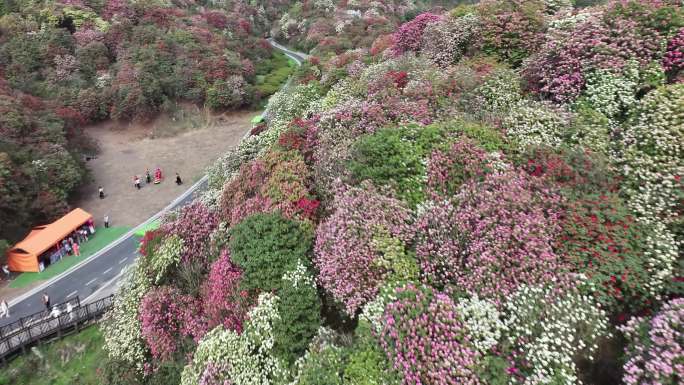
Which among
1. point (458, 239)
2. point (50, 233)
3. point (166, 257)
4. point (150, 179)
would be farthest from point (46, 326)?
point (458, 239)

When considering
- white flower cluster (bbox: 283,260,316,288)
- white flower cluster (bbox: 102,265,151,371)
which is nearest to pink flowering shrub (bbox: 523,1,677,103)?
white flower cluster (bbox: 283,260,316,288)

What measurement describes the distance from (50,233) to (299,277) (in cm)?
2108

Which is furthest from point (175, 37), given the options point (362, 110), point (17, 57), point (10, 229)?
point (362, 110)

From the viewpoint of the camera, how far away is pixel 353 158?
10836 millimetres

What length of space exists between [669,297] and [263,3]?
84.7m

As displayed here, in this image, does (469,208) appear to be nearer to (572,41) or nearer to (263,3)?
(572,41)

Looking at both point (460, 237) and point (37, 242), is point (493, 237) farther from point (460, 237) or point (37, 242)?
point (37, 242)

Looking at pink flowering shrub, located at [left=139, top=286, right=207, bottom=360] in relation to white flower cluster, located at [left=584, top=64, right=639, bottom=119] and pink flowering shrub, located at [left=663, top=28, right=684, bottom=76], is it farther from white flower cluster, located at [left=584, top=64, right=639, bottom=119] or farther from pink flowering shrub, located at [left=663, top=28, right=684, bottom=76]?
pink flowering shrub, located at [left=663, top=28, right=684, bottom=76]

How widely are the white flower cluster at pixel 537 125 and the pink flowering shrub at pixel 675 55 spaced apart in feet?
10.1

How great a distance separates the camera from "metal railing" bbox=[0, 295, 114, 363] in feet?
52.2

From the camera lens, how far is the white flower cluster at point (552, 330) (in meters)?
6.00

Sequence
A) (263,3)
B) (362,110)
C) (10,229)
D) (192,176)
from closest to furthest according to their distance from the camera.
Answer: (362,110), (10,229), (192,176), (263,3)

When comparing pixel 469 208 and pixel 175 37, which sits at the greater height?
pixel 469 208

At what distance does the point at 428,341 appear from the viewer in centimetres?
627
